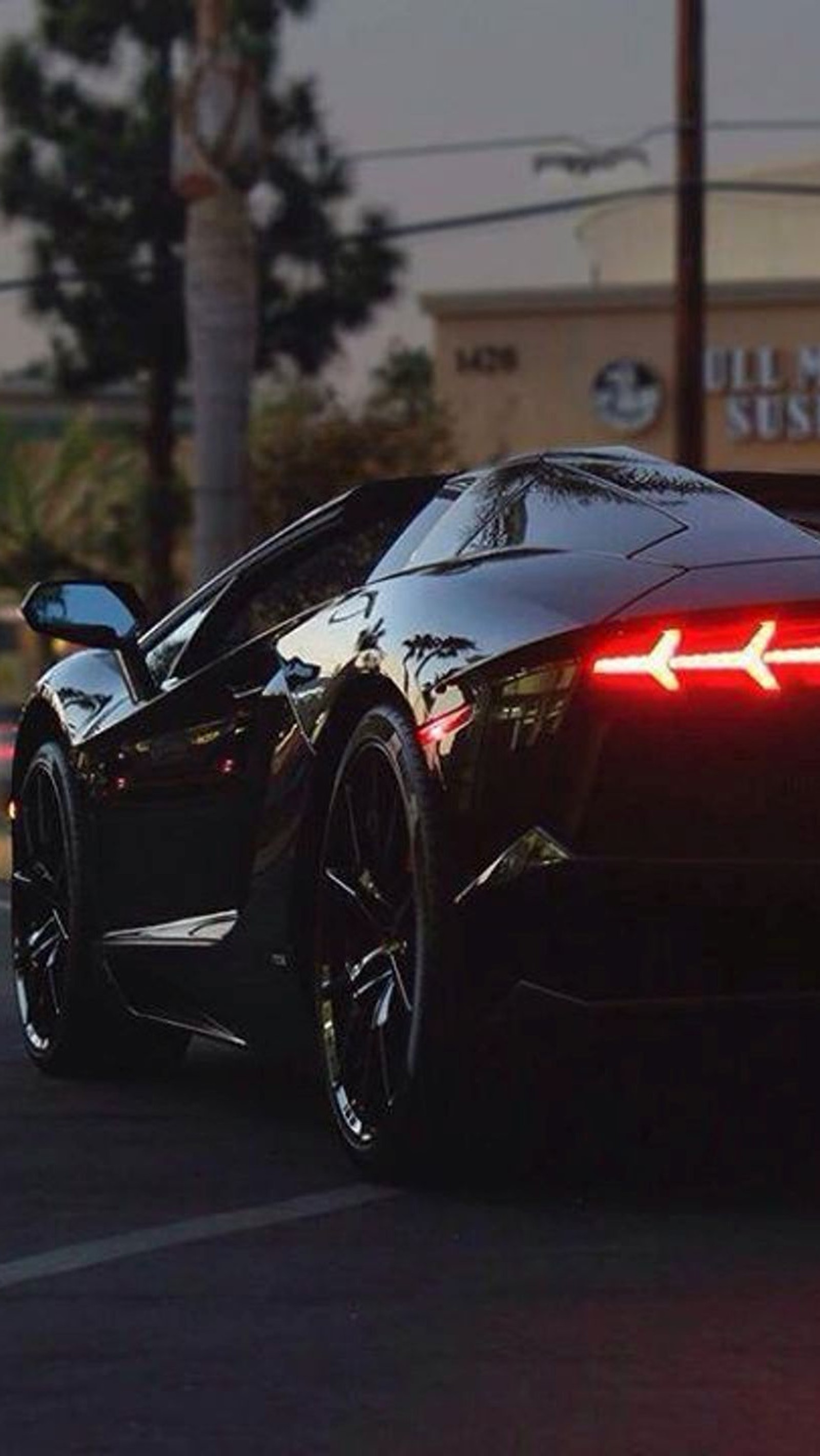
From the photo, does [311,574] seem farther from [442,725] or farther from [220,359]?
[220,359]

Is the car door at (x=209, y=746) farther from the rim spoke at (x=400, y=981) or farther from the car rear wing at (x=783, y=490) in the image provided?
the car rear wing at (x=783, y=490)

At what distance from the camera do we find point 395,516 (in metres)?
7.63

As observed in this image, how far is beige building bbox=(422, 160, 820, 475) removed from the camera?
53.5 metres

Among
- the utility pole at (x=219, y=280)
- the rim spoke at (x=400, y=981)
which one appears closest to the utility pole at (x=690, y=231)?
the utility pole at (x=219, y=280)

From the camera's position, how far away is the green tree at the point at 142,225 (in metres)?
47.4

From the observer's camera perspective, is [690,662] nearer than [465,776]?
Yes

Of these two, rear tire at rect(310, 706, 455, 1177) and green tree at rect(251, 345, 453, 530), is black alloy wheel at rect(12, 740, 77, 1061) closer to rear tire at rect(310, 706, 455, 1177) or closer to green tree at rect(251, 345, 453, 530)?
rear tire at rect(310, 706, 455, 1177)

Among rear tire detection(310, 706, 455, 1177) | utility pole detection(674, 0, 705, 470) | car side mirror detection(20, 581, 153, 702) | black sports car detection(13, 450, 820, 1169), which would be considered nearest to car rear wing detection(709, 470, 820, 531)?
black sports car detection(13, 450, 820, 1169)

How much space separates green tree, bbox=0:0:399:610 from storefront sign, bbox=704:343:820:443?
7.44 meters

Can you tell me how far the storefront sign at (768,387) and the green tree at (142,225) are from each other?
7.44m

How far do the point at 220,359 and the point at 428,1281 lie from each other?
68.8ft

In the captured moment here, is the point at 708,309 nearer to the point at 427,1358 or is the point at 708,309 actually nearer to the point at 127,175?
the point at 127,175

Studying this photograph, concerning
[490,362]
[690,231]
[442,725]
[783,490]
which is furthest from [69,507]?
[442,725]

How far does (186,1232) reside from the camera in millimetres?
6160
